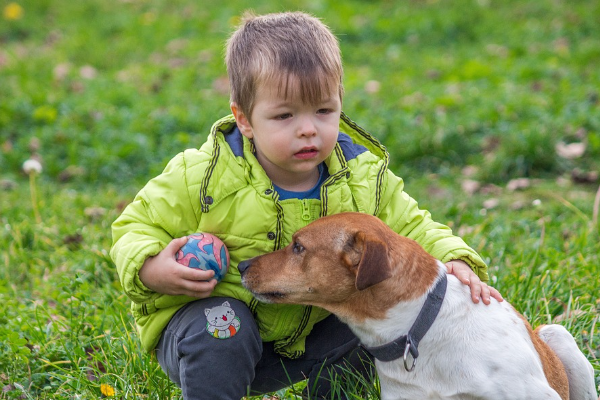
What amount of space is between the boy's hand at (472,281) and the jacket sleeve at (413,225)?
0.11 m

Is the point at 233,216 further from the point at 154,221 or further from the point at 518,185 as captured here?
the point at 518,185

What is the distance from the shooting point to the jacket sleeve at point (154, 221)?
315 centimetres

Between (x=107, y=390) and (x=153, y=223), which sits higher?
(x=153, y=223)

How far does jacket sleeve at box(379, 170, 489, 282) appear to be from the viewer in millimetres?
3445

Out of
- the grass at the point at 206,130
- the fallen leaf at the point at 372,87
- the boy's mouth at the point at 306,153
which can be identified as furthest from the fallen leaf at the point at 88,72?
the boy's mouth at the point at 306,153

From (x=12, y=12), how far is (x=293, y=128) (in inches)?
398

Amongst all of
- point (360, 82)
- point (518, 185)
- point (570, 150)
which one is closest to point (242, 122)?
point (518, 185)

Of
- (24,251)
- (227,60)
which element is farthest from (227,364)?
(24,251)

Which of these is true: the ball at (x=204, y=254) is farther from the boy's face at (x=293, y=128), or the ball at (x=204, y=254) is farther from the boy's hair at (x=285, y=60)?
the boy's hair at (x=285, y=60)

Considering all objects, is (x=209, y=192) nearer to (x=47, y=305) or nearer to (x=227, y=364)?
(x=227, y=364)

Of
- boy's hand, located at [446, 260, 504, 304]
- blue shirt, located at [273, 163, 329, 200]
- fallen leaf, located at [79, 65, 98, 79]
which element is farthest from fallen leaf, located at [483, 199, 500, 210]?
fallen leaf, located at [79, 65, 98, 79]

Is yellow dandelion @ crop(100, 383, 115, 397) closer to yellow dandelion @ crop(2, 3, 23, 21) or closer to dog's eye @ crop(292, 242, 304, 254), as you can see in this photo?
dog's eye @ crop(292, 242, 304, 254)

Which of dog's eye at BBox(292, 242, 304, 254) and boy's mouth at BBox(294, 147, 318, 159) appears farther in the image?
boy's mouth at BBox(294, 147, 318, 159)

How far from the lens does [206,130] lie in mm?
7652
